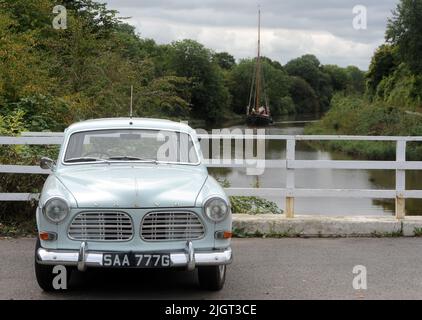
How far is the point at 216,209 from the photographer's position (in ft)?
20.1

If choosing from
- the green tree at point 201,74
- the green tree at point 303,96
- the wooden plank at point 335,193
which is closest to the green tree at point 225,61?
the green tree at point 303,96

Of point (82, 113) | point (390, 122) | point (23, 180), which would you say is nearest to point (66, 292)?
point (23, 180)

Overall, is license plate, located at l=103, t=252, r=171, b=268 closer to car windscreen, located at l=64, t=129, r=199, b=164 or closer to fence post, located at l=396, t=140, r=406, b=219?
car windscreen, located at l=64, t=129, r=199, b=164

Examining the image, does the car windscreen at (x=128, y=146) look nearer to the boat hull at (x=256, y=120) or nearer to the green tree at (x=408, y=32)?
the green tree at (x=408, y=32)

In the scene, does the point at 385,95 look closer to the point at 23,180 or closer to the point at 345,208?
the point at 345,208

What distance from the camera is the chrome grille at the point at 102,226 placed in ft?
19.4

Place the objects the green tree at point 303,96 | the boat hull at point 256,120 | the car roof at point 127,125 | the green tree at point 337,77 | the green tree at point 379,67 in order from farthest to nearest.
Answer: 1. the green tree at point 337,77
2. the green tree at point 303,96
3. the boat hull at point 256,120
4. the green tree at point 379,67
5. the car roof at point 127,125

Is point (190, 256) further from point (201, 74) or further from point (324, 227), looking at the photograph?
point (201, 74)

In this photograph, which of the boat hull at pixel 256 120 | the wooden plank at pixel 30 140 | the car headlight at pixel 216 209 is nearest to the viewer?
the car headlight at pixel 216 209

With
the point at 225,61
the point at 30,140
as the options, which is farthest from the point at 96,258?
the point at 225,61

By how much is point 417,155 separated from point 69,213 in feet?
163

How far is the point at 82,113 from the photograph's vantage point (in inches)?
Answer: 645

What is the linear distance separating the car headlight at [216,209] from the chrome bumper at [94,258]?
315 mm

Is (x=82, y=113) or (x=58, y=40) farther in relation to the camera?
(x=58, y=40)
